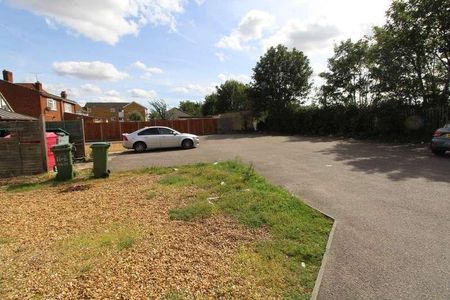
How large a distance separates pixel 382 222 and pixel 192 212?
3.30 m

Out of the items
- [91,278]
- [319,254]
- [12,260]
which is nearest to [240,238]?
[319,254]

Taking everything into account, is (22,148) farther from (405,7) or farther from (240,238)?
(405,7)

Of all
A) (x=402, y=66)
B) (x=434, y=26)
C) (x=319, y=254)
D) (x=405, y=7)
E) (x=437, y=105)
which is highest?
(x=405, y=7)

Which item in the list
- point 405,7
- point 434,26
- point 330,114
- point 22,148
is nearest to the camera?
point 22,148

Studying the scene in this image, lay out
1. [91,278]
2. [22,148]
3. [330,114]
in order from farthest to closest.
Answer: [330,114]
[22,148]
[91,278]

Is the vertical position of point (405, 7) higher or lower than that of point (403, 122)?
higher

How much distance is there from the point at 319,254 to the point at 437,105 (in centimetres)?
1871

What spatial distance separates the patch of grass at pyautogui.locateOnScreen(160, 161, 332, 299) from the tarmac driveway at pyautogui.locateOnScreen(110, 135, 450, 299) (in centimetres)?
25

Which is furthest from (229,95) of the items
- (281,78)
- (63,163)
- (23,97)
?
A: (63,163)

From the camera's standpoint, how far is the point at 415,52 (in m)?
20.0

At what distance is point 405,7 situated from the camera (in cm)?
2025

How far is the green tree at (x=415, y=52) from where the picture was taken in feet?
62.2

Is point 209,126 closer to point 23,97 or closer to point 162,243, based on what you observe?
point 23,97

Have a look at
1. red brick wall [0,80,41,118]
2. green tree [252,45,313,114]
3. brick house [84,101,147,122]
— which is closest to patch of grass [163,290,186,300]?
green tree [252,45,313,114]
